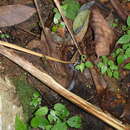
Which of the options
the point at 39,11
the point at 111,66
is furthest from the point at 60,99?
the point at 39,11

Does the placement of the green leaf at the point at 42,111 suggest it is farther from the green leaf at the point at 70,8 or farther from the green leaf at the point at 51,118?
the green leaf at the point at 70,8

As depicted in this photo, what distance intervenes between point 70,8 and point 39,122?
1.20 metres

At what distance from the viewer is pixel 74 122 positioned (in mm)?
2482

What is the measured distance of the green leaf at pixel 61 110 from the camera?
8.26ft

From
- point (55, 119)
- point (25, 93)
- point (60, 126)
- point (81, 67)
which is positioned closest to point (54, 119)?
point (55, 119)

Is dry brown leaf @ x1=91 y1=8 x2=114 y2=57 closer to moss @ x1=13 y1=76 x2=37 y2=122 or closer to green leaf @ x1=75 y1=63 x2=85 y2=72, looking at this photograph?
green leaf @ x1=75 y1=63 x2=85 y2=72

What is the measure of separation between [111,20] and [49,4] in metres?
0.68

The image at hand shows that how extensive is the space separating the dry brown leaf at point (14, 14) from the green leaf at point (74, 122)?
1113 mm

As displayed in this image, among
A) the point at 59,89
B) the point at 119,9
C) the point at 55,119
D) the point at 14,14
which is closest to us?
the point at 59,89

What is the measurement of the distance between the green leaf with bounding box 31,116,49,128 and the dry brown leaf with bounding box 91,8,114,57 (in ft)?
2.76

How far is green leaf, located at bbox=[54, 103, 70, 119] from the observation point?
252 cm

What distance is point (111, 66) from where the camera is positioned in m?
2.67

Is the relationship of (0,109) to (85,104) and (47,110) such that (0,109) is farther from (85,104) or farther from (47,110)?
(85,104)

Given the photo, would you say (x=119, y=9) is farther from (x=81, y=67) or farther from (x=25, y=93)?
(x=25, y=93)
